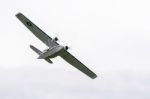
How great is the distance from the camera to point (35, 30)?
7644cm

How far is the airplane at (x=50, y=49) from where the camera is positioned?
73.1 m

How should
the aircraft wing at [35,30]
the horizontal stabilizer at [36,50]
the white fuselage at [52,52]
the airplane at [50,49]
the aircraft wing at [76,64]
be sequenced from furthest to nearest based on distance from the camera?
the aircraft wing at [76,64]
the aircraft wing at [35,30]
the horizontal stabilizer at [36,50]
the airplane at [50,49]
the white fuselage at [52,52]

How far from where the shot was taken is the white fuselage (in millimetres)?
72562

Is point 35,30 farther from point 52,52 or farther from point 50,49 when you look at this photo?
point 52,52

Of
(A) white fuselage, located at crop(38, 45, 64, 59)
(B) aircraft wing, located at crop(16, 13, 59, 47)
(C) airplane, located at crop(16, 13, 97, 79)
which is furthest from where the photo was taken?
(B) aircraft wing, located at crop(16, 13, 59, 47)

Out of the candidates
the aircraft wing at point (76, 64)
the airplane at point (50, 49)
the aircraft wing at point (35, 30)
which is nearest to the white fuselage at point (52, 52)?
the airplane at point (50, 49)

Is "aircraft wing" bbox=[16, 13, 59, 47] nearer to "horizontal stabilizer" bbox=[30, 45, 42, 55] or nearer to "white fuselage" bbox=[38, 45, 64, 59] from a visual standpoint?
"horizontal stabilizer" bbox=[30, 45, 42, 55]

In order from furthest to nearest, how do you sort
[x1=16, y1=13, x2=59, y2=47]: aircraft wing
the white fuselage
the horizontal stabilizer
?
[x1=16, y1=13, x2=59, y2=47]: aircraft wing
the horizontal stabilizer
the white fuselage

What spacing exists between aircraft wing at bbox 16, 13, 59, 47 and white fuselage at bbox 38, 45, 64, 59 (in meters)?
1.77

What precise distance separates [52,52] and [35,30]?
16.4ft

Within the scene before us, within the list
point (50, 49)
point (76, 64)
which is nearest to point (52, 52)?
point (50, 49)

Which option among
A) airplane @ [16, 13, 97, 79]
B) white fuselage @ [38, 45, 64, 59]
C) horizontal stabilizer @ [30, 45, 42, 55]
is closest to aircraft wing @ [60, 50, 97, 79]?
airplane @ [16, 13, 97, 79]

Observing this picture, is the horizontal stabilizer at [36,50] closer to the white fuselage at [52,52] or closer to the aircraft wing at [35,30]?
the white fuselage at [52,52]

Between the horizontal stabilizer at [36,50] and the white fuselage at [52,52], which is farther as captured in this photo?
the horizontal stabilizer at [36,50]
